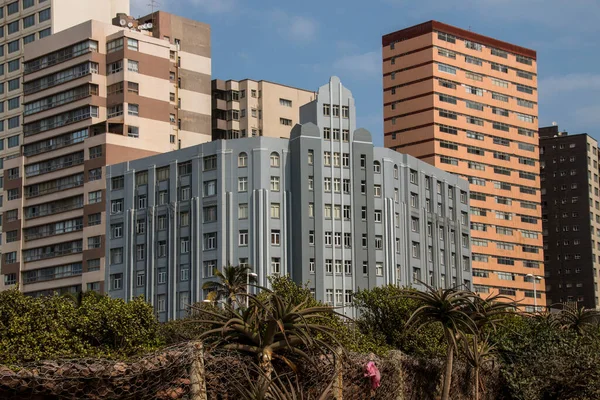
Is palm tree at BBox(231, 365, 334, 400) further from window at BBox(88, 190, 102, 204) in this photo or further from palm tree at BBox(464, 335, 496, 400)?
window at BBox(88, 190, 102, 204)

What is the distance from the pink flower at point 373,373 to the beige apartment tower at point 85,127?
86.6 meters

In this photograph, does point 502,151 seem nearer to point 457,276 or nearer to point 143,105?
point 457,276

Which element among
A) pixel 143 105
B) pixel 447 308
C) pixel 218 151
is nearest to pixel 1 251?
pixel 143 105

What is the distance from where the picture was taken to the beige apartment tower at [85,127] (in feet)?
357

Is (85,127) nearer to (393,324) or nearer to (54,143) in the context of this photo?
(54,143)

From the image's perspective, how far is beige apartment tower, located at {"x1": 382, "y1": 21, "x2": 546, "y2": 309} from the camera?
434 ft

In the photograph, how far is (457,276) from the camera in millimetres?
112812

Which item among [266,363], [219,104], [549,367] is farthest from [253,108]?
[266,363]

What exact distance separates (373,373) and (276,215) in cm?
7484

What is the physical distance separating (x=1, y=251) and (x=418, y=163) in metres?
52.6

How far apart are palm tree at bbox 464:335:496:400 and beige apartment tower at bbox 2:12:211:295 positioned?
7995 centimetres

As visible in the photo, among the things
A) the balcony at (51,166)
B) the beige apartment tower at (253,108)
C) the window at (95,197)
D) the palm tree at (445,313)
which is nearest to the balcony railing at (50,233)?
the window at (95,197)

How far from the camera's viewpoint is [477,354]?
25.2 meters

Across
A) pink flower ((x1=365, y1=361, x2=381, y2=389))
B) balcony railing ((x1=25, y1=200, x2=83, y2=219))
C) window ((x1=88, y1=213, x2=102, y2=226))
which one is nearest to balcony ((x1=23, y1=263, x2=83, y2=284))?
window ((x1=88, y1=213, x2=102, y2=226))
